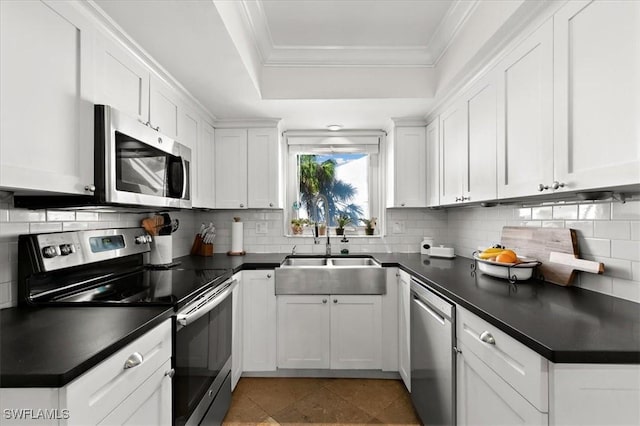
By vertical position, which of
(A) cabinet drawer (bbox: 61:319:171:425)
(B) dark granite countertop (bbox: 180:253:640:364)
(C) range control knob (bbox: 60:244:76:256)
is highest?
(C) range control knob (bbox: 60:244:76:256)

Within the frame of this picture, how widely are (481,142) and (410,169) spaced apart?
3.24ft

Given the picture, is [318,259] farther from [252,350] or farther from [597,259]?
[597,259]

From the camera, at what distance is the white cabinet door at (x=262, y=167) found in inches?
115

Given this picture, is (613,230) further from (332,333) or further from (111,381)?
(111,381)

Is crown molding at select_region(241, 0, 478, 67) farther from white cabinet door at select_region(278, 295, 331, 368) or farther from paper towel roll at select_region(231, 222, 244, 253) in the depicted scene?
white cabinet door at select_region(278, 295, 331, 368)

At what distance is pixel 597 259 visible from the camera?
143 centimetres

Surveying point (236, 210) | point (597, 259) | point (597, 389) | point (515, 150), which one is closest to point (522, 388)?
point (597, 389)

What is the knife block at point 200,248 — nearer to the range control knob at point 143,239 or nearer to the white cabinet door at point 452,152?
the range control knob at point 143,239

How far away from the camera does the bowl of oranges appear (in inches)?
65.5

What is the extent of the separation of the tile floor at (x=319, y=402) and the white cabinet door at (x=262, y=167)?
150 cm

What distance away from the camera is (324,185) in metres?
3.42

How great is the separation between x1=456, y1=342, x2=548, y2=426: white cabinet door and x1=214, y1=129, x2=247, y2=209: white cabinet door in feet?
7.18

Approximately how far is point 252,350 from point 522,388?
196 cm

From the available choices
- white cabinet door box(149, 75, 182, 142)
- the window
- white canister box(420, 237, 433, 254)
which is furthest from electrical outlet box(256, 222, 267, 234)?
white canister box(420, 237, 433, 254)
